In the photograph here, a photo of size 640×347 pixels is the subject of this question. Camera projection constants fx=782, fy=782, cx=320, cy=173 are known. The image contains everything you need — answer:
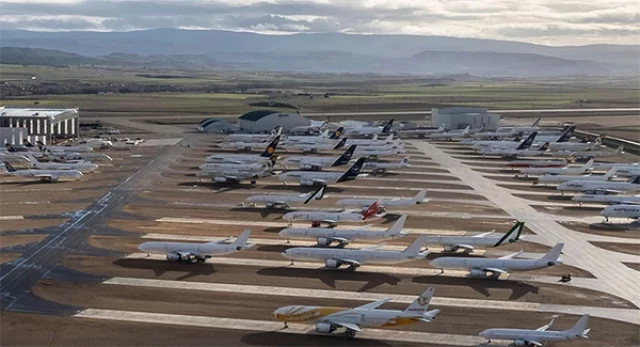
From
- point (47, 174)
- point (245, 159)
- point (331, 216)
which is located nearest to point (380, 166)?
point (245, 159)

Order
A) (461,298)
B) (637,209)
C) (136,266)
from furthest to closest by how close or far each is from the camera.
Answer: (637,209), (136,266), (461,298)

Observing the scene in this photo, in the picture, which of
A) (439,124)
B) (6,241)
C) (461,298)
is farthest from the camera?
(439,124)

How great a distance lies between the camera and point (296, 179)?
111 metres

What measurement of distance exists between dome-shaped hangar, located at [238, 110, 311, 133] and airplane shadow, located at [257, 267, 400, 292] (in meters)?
116

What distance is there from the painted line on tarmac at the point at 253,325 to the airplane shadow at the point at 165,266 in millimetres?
10143

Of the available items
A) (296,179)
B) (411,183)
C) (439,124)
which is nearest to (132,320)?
(296,179)

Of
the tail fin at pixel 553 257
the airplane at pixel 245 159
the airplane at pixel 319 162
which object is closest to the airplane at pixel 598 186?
the airplane at pixel 319 162

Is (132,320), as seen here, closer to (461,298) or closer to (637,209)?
(461,298)

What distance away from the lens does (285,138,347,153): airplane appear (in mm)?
150500

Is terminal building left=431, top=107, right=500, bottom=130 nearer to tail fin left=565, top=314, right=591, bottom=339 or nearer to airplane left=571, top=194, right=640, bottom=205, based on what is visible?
airplane left=571, top=194, right=640, bottom=205

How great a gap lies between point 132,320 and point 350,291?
56.6 feet

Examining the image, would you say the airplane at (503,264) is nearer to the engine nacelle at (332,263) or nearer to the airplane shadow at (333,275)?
the airplane shadow at (333,275)

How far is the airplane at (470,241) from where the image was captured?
73875 millimetres

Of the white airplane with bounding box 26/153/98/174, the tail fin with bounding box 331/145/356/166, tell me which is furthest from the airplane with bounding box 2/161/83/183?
the tail fin with bounding box 331/145/356/166
